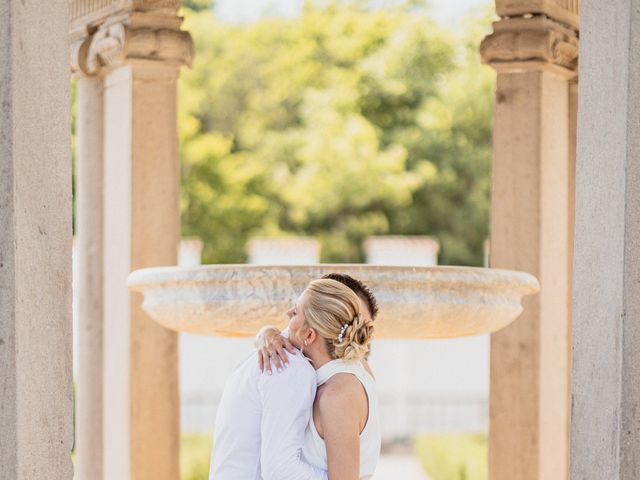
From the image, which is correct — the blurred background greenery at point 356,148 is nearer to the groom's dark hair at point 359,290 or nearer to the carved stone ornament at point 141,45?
the carved stone ornament at point 141,45

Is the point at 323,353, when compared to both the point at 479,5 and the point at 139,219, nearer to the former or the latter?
the point at 139,219

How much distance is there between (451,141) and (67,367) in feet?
84.4

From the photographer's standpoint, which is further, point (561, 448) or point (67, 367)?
point (561, 448)

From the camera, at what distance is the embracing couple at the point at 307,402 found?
3.59 metres

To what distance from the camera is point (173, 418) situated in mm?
6539

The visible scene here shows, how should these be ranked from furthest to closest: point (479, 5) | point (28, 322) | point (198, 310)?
point (479, 5) → point (198, 310) → point (28, 322)

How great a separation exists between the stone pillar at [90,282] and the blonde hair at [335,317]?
10.7 feet

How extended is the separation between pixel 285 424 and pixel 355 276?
131cm

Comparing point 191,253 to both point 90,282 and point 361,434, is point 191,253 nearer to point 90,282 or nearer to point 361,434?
point 90,282

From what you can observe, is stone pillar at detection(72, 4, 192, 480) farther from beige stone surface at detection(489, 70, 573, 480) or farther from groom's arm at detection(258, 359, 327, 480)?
groom's arm at detection(258, 359, 327, 480)

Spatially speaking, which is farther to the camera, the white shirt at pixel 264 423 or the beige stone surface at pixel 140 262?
the beige stone surface at pixel 140 262

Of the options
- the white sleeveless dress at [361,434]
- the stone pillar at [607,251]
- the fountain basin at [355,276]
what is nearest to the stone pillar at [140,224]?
A: the fountain basin at [355,276]

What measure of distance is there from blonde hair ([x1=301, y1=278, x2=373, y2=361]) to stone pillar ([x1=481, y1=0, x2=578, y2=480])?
293 centimetres

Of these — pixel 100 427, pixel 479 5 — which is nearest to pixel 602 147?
pixel 100 427
